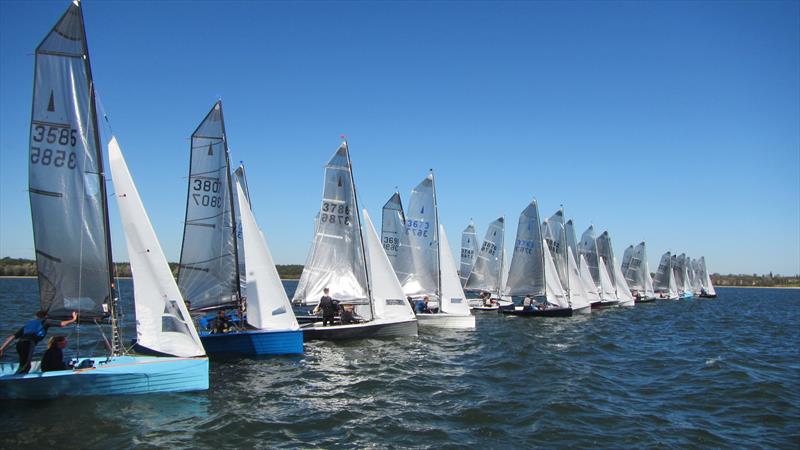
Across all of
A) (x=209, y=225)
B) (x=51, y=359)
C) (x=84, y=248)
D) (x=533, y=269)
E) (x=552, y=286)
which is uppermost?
(x=209, y=225)

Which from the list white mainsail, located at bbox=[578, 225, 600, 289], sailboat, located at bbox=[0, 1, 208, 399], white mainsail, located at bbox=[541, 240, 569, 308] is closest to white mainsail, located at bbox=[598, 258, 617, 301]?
white mainsail, located at bbox=[578, 225, 600, 289]

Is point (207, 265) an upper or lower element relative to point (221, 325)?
upper

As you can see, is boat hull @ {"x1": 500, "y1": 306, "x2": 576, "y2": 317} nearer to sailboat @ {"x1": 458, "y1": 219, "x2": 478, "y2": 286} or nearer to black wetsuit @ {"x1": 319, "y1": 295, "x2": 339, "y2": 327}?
sailboat @ {"x1": 458, "y1": 219, "x2": 478, "y2": 286}

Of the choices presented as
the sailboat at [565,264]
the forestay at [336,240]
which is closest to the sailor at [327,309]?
A: the forestay at [336,240]

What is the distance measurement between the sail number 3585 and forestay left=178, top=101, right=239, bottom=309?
22.9 ft

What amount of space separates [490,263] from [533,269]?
570 cm

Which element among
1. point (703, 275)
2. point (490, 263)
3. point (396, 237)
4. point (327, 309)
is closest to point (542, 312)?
point (490, 263)

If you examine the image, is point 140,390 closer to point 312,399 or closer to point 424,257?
point 312,399

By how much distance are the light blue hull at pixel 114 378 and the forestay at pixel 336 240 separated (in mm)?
10058

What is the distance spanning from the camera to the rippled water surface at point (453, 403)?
32.0 ft

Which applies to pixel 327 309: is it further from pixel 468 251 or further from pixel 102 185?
pixel 468 251

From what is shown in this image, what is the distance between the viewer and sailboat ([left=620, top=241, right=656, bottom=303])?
194ft

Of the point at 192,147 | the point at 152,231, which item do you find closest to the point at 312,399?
the point at 152,231

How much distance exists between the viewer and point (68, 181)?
38.1 feet
